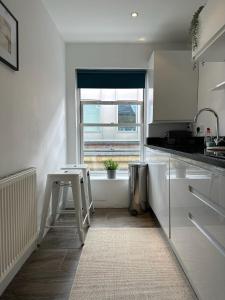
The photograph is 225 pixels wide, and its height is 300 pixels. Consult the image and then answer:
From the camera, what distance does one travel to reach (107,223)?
325 centimetres

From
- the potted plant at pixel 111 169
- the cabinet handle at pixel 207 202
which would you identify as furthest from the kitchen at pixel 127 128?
the potted plant at pixel 111 169

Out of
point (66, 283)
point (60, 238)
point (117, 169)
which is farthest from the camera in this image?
point (117, 169)

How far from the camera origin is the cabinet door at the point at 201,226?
1.25m

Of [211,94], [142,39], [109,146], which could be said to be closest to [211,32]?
[211,94]

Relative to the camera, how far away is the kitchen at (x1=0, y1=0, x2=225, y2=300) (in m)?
1.66

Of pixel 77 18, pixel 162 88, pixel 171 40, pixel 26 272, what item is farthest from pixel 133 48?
pixel 26 272

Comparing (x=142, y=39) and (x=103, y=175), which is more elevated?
(x=142, y=39)

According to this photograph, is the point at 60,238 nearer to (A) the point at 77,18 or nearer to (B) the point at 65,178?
(B) the point at 65,178

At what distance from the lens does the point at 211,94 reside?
122 inches

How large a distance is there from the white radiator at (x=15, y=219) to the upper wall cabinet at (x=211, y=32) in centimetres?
183

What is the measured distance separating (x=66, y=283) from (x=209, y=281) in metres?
1.08

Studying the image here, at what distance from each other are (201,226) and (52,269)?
1.34m

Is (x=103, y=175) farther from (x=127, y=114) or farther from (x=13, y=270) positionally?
(x=13, y=270)

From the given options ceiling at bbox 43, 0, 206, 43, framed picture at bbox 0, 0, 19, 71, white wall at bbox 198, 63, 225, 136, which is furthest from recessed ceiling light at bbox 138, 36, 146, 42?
framed picture at bbox 0, 0, 19, 71
